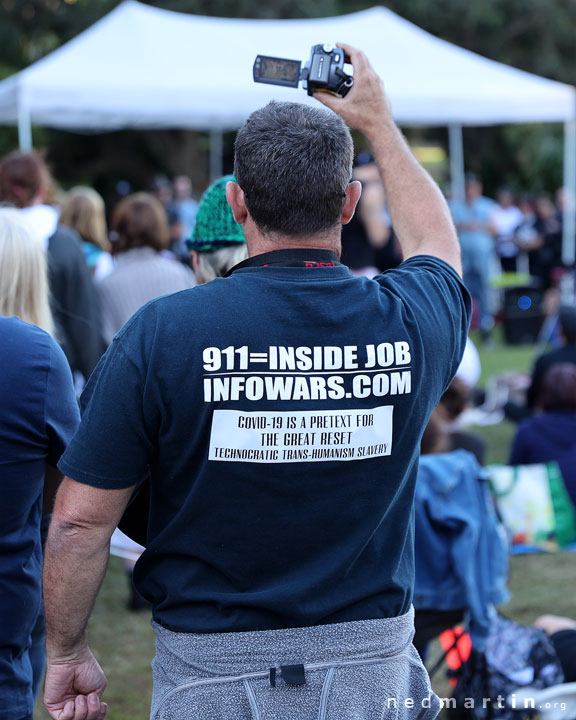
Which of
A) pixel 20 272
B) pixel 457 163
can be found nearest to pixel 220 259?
pixel 20 272

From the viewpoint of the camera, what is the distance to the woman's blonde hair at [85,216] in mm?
5594

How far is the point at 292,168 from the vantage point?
1.63m

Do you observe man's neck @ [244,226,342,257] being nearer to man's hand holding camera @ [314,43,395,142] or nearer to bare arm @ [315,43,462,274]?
bare arm @ [315,43,462,274]

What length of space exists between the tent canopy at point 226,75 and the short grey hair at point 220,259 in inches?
219

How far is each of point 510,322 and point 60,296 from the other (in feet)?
29.7

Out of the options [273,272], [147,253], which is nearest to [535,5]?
[147,253]

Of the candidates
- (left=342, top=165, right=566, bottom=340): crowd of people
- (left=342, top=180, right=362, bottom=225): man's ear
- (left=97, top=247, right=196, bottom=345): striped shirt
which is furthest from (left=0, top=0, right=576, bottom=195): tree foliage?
(left=342, top=180, right=362, bottom=225): man's ear

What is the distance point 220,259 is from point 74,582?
124 cm

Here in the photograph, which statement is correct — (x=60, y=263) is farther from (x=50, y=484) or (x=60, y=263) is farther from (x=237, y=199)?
(x=237, y=199)

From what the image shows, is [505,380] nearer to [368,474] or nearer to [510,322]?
[510,322]

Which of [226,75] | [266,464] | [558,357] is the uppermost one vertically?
[226,75]

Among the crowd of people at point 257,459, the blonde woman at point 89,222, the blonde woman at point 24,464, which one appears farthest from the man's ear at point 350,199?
the blonde woman at point 89,222

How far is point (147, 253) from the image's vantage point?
473 centimetres

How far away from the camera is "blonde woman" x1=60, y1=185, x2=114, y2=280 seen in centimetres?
560
